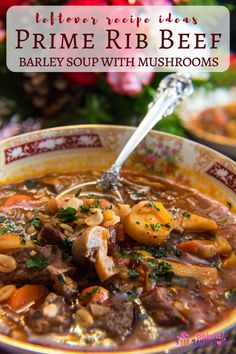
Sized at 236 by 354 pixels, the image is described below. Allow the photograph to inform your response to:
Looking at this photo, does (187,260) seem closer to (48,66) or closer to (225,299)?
(225,299)

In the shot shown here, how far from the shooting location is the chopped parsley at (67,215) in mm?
1681

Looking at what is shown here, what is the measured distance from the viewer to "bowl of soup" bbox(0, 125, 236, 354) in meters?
1.36

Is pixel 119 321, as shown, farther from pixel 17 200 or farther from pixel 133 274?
pixel 17 200

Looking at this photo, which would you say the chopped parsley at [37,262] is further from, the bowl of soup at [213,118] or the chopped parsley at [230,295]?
the bowl of soup at [213,118]

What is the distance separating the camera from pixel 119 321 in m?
1.36

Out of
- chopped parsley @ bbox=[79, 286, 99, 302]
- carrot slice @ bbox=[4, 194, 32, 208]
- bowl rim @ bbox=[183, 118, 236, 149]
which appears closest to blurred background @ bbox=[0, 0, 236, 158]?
bowl rim @ bbox=[183, 118, 236, 149]

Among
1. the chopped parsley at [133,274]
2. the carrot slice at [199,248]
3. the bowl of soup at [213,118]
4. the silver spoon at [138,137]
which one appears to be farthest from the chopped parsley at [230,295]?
the bowl of soup at [213,118]

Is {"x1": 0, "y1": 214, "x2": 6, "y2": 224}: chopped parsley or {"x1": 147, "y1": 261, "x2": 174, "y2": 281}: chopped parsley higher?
{"x1": 147, "y1": 261, "x2": 174, "y2": 281}: chopped parsley

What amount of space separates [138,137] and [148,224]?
1.89 feet

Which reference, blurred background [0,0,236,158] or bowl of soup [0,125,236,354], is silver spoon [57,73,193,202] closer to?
bowl of soup [0,125,236,354]

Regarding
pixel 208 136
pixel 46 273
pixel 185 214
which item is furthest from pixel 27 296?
pixel 208 136

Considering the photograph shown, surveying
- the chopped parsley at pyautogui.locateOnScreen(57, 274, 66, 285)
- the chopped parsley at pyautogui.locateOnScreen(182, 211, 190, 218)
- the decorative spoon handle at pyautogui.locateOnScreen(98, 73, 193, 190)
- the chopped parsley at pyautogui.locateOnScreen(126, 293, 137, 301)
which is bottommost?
the chopped parsley at pyautogui.locateOnScreen(126, 293, 137, 301)

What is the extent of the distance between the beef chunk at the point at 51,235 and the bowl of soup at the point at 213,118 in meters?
2.10

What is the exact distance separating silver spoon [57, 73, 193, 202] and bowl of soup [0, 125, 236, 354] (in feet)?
0.16
